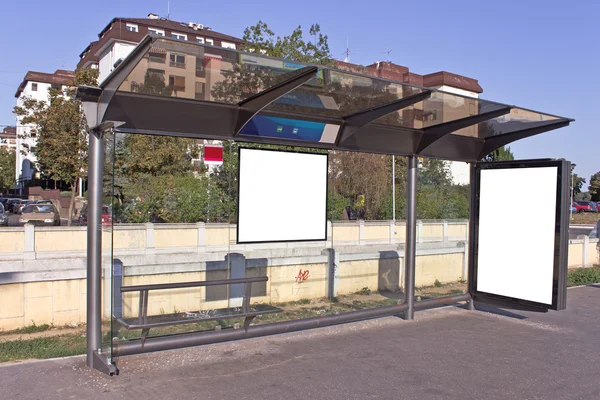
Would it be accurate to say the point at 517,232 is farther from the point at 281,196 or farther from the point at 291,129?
the point at 291,129

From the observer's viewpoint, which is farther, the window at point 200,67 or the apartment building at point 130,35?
the apartment building at point 130,35

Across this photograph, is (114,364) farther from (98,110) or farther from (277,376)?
(98,110)

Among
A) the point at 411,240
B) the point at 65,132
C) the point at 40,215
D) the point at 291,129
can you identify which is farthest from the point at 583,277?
the point at 40,215

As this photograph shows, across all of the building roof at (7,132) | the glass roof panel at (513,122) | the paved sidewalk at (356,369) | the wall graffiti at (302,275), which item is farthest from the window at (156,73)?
the building roof at (7,132)

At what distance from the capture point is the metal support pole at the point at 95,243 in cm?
496

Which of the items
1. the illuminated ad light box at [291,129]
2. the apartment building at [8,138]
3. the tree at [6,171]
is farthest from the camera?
the apartment building at [8,138]

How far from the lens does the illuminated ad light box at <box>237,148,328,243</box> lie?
245 inches

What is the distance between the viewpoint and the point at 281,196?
6473 mm

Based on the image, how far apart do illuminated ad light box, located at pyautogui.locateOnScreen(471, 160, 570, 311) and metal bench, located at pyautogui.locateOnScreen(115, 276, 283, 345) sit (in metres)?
3.51

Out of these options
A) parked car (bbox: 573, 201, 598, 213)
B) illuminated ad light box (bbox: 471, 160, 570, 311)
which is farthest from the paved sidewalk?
parked car (bbox: 573, 201, 598, 213)

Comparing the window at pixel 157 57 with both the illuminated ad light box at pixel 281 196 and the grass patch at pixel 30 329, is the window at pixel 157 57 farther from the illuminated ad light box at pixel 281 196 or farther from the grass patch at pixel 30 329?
the grass patch at pixel 30 329

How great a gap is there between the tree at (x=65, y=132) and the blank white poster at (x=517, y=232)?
19310 millimetres

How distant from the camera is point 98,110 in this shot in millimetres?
5020

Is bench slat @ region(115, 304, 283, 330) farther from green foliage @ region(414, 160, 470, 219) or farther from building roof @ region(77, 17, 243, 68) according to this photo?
building roof @ region(77, 17, 243, 68)
